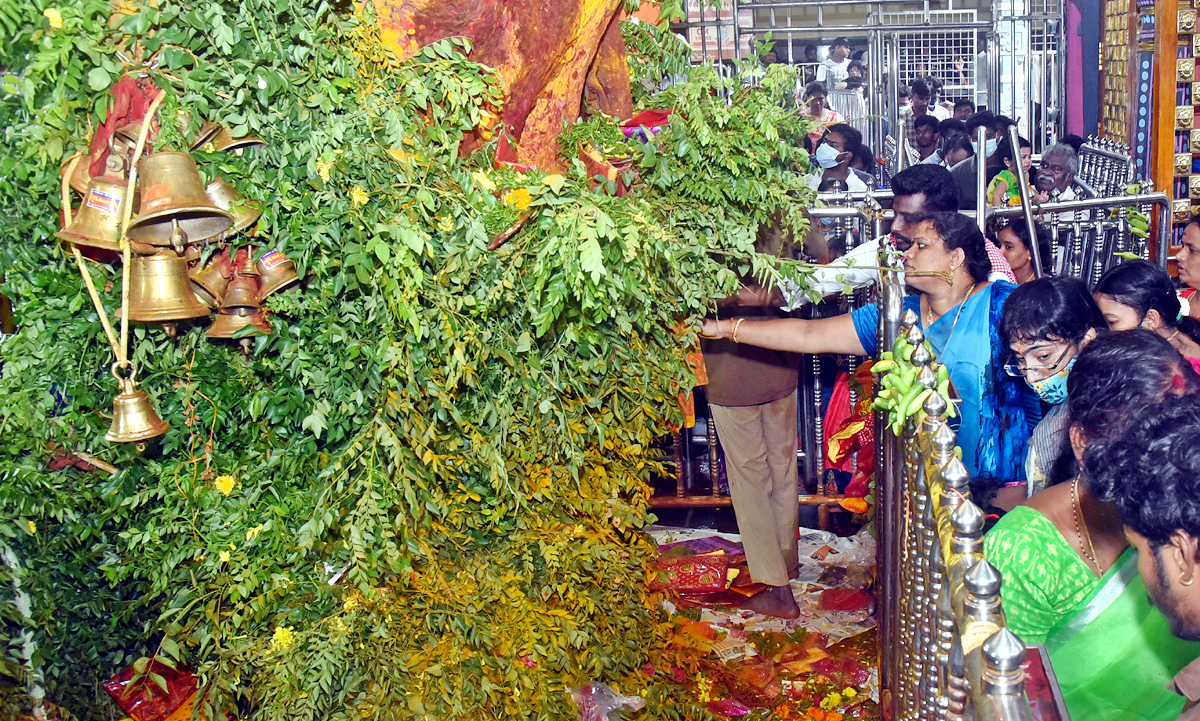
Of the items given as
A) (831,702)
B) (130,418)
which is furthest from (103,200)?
(831,702)

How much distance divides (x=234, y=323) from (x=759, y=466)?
8.05ft

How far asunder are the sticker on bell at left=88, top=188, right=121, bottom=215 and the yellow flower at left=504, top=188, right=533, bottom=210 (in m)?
0.91

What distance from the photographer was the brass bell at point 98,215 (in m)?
2.16

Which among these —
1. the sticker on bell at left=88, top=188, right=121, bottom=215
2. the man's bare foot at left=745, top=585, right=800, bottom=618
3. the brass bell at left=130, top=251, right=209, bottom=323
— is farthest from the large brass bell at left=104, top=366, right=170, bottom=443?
the man's bare foot at left=745, top=585, right=800, bottom=618

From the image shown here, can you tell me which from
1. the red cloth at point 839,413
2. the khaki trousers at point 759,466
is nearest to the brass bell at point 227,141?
the khaki trousers at point 759,466

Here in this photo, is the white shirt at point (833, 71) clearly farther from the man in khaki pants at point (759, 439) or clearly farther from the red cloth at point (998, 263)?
the man in khaki pants at point (759, 439)

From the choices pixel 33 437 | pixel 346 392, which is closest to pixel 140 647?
pixel 33 437

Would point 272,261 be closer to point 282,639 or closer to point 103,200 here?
point 103,200

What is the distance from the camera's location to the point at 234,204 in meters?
2.32

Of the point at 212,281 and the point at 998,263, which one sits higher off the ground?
the point at 212,281

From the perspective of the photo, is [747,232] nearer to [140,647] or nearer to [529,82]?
[529,82]

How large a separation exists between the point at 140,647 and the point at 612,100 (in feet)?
8.51

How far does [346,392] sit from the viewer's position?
2449mm

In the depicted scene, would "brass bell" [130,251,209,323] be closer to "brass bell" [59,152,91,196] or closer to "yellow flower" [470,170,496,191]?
"brass bell" [59,152,91,196]
